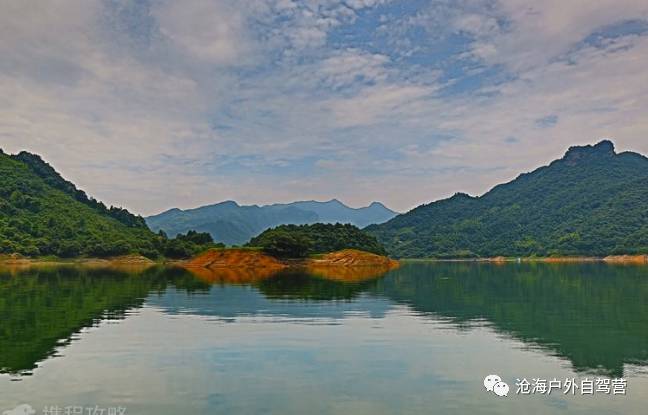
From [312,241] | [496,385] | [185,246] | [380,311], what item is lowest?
[496,385]

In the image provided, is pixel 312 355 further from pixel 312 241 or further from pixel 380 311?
pixel 312 241

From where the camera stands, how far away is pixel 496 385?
18875 millimetres

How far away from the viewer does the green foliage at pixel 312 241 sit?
149 metres

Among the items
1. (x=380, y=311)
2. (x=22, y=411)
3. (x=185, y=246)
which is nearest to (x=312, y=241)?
(x=185, y=246)

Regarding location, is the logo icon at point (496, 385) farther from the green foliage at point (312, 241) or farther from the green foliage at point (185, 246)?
the green foliage at point (185, 246)

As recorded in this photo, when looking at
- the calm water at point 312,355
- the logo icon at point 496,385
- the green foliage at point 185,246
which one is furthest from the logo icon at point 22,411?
the green foliage at point 185,246

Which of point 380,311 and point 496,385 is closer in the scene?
point 496,385

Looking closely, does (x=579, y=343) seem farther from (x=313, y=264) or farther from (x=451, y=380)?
(x=313, y=264)

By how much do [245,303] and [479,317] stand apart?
799 inches

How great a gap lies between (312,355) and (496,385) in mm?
8442

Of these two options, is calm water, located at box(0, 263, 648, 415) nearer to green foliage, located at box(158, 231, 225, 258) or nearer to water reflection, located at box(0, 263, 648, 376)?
water reflection, located at box(0, 263, 648, 376)

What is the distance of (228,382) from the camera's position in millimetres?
19266

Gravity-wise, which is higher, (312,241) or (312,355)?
(312,241)

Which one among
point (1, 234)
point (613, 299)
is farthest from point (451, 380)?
point (1, 234)
